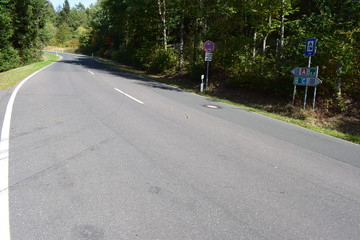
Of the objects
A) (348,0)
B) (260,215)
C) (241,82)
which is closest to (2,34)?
(241,82)

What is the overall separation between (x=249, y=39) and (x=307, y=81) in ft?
16.8

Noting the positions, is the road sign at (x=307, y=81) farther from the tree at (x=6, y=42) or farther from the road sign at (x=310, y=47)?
the tree at (x=6, y=42)

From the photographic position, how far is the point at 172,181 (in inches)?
152

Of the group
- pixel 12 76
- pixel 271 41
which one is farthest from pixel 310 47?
pixel 12 76

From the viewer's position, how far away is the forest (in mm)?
10719

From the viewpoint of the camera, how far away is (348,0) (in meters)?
10.1

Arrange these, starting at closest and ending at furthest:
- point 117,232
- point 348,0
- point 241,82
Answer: point 117,232 < point 348,0 < point 241,82

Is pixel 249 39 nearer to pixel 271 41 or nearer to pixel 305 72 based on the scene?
pixel 271 41

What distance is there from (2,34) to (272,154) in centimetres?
3147

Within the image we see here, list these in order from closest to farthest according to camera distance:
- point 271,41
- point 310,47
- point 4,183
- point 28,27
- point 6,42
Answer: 1. point 4,183
2. point 310,47
3. point 271,41
4. point 6,42
5. point 28,27

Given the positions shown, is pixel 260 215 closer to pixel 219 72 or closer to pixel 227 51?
pixel 227 51

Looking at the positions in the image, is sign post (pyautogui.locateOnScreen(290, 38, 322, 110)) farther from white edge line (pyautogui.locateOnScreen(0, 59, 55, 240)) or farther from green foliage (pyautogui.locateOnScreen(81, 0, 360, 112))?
white edge line (pyautogui.locateOnScreen(0, 59, 55, 240))

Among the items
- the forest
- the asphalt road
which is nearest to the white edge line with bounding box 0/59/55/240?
the asphalt road

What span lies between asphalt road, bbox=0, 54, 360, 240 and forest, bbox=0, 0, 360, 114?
5.07m
